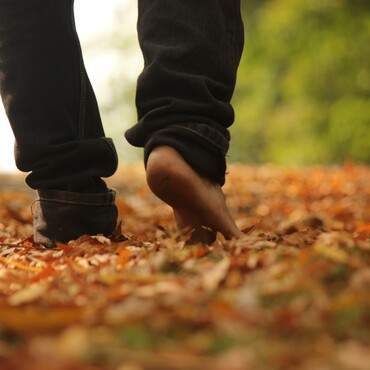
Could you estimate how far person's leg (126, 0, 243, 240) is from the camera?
157 centimetres

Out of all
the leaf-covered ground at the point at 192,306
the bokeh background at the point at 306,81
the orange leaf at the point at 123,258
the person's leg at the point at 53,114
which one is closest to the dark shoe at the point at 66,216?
the person's leg at the point at 53,114

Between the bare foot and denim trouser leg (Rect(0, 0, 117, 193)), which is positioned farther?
denim trouser leg (Rect(0, 0, 117, 193))

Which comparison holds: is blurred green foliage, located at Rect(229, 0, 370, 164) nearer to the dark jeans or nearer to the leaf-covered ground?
the dark jeans

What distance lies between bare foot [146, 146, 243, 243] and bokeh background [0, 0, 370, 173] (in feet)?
30.5

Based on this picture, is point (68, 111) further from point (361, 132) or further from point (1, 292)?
point (361, 132)

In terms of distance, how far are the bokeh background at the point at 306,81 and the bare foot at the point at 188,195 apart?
9287 mm

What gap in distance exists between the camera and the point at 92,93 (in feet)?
6.08

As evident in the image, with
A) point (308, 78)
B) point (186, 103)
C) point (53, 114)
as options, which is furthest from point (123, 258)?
point (308, 78)

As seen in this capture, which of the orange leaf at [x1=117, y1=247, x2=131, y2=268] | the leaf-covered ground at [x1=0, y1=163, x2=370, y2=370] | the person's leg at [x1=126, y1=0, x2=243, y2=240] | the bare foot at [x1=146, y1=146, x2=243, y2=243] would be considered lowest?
the orange leaf at [x1=117, y1=247, x2=131, y2=268]

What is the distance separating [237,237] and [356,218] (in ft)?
5.21

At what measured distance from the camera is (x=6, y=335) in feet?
2.73

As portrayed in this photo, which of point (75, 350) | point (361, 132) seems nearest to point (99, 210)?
point (75, 350)

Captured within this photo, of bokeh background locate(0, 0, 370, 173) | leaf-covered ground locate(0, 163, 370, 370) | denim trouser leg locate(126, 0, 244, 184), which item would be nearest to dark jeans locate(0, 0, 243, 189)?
denim trouser leg locate(126, 0, 244, 184)

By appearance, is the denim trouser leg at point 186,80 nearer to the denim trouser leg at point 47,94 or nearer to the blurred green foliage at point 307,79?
the denim trouser leg at point 47,94
